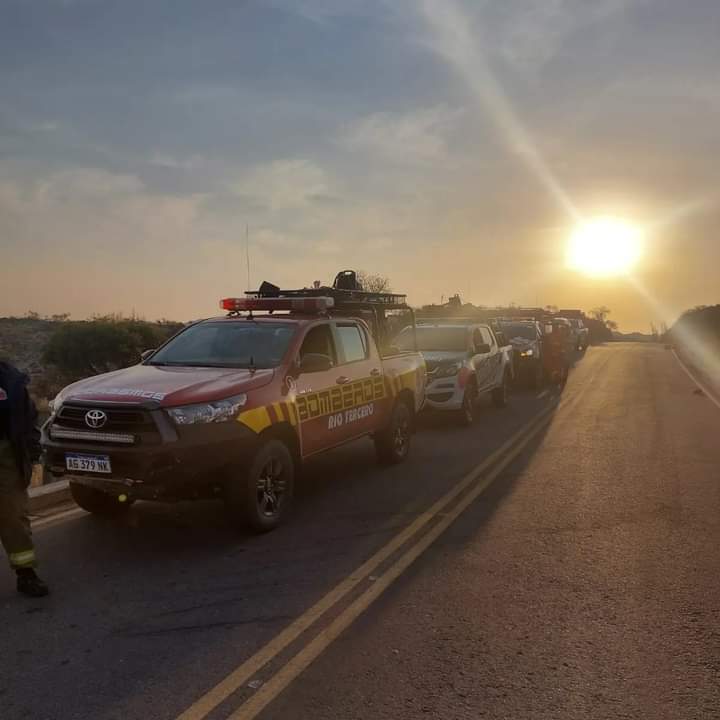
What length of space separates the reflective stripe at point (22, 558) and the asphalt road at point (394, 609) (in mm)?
249

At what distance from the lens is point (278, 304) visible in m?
7.85

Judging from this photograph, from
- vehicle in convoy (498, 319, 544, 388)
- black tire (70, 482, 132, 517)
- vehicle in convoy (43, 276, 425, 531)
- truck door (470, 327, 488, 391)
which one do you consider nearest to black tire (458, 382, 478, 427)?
truck door (470, 327, 488, 391)

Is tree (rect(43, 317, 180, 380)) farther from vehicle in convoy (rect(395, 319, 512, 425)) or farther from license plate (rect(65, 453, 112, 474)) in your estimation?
license plate (rect(65, 453, 112, 474))

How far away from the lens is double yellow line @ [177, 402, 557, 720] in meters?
3.48

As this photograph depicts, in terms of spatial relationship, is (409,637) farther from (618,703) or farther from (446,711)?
(618,703)

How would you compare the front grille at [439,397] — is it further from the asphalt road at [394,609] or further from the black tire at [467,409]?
the asphalt road at [394,609]

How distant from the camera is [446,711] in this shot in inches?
133

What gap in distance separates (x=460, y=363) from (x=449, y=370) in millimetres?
287

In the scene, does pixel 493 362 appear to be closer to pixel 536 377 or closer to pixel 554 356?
pixel 536 377

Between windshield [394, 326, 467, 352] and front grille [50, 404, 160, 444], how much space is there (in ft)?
27.1

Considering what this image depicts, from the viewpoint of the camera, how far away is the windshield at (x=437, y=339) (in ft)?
44.8

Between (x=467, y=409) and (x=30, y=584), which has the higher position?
(x=467, y=409)

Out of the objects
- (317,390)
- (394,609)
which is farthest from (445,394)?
(394,609)

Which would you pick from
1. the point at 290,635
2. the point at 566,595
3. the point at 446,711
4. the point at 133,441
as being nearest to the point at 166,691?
the point at 290,635
